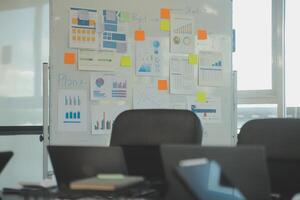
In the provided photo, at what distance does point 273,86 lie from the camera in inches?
174

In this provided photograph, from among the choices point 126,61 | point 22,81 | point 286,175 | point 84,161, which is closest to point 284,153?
point 286,175

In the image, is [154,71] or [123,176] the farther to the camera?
[154,71]

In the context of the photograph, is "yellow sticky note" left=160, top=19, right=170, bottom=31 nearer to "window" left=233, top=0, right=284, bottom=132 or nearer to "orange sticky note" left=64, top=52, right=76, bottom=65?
"orange sticky note" left=64, top=52, right=76, bottom=65

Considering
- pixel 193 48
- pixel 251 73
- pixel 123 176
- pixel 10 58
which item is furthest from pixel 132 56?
pixel 123 176

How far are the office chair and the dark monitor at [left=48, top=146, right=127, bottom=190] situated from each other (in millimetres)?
828

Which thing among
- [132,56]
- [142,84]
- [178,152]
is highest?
[132,56]

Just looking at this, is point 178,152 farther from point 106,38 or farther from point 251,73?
point 251,73

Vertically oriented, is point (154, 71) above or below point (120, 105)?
above

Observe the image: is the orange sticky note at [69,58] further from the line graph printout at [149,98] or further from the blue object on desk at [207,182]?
the blue object on desk at [207,182]

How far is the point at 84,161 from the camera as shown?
183 centimetres

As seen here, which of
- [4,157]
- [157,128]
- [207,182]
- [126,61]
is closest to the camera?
[207,182]

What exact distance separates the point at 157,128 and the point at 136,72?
3.73 feet

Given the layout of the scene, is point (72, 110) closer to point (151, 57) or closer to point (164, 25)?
point (151, 57)

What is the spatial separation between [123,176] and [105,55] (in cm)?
196
